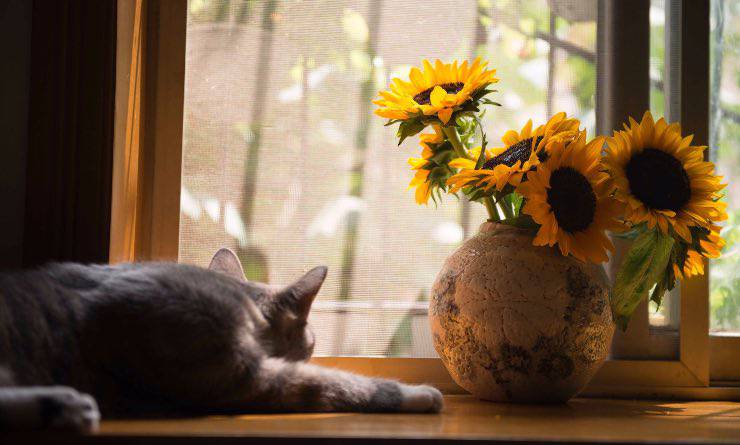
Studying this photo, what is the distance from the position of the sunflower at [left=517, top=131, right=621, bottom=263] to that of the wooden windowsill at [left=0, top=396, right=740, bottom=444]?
0.74 ft

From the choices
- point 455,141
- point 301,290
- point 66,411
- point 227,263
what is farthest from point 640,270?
point 66,411

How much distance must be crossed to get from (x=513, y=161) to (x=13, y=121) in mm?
815

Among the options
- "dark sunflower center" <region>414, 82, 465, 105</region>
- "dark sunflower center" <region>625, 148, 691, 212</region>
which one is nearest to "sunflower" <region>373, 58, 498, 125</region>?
"dark sunflower center" <region>414, 82, 465, 105</region>

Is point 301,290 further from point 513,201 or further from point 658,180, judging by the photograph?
point 658,180

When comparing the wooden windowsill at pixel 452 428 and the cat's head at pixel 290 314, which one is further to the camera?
the cat's head at pixel 290 314

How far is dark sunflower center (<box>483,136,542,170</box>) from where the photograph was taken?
1.04 metres

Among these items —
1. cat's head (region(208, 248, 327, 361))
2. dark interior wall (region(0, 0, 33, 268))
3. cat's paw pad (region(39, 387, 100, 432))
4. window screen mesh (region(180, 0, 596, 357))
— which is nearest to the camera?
cat's paw pad (region(39, 387, 100, 432))

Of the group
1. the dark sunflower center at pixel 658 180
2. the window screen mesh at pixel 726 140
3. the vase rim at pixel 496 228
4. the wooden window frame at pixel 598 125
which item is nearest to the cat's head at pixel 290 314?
the wooden window frame at pixel 598 125

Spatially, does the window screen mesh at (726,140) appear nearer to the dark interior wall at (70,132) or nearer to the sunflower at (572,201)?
the sunflower at (572,201)

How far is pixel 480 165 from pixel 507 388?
12.9 inches

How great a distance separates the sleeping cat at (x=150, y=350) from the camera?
33.7 inches

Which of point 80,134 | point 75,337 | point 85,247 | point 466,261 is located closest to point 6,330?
point 75,337

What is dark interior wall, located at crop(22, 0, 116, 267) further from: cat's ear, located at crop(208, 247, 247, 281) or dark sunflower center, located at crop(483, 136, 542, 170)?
dark sunflower center, located at crop(483, 136, 542, 170)

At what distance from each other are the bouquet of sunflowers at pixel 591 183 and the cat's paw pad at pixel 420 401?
10.2 inches
